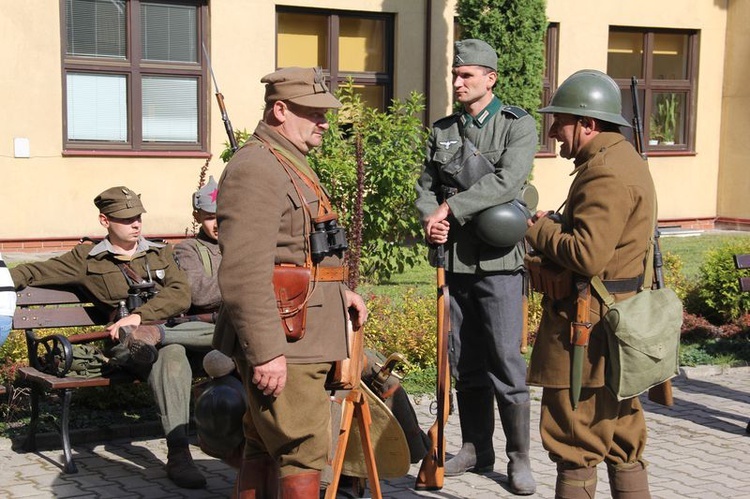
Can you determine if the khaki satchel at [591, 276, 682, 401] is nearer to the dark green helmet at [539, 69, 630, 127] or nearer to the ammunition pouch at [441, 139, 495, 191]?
the dark green helmet at [539, 69, 630, 127]

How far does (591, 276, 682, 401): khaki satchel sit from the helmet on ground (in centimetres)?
163

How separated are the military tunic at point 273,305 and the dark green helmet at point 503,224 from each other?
4.98ft

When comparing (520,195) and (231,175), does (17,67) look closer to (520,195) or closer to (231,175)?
(520,195)

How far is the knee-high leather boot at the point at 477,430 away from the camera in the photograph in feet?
20.6

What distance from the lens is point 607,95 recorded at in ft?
15.5

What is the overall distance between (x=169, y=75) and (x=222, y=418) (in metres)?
11.1

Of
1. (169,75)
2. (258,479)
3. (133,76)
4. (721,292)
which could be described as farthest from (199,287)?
(169,75)

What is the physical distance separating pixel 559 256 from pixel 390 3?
40.8ft

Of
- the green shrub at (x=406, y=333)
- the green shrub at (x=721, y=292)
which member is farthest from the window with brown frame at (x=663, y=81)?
the green shrub at (x=406, y=333)

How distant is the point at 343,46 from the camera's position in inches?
656

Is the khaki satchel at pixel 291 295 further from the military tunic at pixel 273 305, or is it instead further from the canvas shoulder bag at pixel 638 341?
the canvas shoulder bag at pixel 638 341

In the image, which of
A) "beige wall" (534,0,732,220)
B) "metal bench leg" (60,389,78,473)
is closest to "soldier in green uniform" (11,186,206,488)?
"metal bench leg" (60,389,78,473)

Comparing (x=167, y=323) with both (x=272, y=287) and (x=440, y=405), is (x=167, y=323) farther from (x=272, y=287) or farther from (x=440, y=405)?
(x=272, y=287)

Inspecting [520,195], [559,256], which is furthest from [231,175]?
[520,195]
